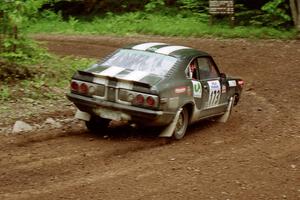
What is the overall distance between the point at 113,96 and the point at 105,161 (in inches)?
52.6

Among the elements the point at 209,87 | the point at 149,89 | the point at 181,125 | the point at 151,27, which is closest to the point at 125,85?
the point at 149,89

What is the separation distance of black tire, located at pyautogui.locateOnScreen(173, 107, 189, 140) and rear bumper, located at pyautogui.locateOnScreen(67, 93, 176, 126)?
1.44ft

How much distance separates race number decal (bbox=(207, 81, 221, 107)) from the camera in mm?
10044

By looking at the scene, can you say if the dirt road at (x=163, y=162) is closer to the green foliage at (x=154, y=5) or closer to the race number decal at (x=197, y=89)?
the race number decal at (x=197, y=89)

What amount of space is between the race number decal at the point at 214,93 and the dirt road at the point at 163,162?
490 millimetres

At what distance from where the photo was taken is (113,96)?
868cm

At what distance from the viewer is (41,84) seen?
1199 cm

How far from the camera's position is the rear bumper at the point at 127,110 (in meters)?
8.47

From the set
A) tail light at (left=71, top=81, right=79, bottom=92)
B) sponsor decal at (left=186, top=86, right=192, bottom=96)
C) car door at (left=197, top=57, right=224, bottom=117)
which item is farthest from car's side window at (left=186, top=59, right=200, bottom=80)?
tail light at (left=71, top=81, right=79, bottom=92)

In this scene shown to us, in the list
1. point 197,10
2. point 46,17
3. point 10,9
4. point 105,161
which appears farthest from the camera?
point 46,17

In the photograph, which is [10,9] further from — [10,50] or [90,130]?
[90,130]

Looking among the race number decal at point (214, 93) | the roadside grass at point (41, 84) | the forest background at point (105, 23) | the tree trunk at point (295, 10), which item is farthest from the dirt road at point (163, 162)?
the tree trunk at point (295, 10)

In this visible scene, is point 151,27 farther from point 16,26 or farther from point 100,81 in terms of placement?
point 100,81

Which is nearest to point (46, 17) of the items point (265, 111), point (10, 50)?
point (10, 50)
